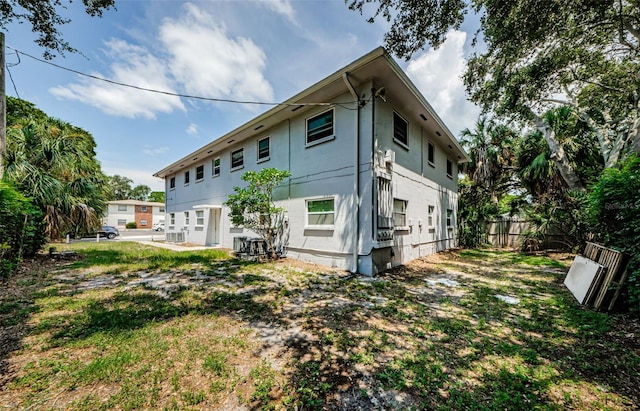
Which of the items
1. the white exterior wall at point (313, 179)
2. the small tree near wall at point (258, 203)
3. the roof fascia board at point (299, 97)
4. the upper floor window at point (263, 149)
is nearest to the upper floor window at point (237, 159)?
the white exterior wall at point (313, 179)

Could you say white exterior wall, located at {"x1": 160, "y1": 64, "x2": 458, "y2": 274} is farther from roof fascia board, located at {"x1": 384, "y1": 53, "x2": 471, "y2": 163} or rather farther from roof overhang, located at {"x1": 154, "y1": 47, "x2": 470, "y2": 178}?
roof fascia board, located at {"x1": 384, "y1": 53, "x2": 471, "y2": 163}

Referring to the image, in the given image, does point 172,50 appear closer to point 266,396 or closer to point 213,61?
point 213,61

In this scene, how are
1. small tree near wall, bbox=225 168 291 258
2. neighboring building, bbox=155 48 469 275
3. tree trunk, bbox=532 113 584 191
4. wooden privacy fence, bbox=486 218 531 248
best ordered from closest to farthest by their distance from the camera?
neighboring building, bbox=155 48 469 275 < small tree near wall, bbox=225 168 291 258 < tree trunk, bbox=532 113 584 191 < wooden privacy fence, bbox=486 218 531 248

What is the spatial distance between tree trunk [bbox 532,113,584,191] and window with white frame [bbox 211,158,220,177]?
49.9ft

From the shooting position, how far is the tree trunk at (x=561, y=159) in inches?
395

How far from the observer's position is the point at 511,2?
5.31 meters

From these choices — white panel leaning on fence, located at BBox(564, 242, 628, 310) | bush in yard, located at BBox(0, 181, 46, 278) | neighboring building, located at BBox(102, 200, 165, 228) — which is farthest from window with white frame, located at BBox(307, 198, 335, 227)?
neighboring building, located at BBox(102, 200, 165, 228)

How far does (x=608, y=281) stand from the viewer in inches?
158

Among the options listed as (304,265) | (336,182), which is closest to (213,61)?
(336,182)

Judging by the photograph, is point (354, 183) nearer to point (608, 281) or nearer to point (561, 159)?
point (608, 281)

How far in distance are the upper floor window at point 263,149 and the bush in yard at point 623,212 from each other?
30.7ft

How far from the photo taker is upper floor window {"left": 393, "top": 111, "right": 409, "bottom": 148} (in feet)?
25.9

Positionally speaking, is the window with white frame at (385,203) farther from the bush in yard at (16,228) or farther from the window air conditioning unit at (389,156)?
the bush in yard at (16,228)

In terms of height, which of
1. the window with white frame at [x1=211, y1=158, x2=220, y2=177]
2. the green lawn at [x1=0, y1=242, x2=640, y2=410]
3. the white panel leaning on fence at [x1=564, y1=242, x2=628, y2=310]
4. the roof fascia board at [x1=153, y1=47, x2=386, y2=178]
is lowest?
the green lawn at [x1=0, y1=242, x2=640, y2=410]
